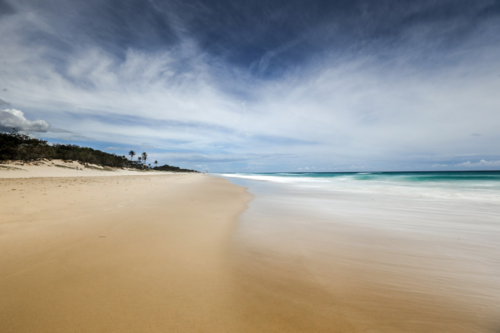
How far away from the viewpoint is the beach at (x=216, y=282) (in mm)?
1851

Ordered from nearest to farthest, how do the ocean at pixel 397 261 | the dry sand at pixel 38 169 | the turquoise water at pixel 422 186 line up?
the ocean at pixel 397 261 < the turquoise water at pixel 422 186 < the dry sand at pixel 38 169

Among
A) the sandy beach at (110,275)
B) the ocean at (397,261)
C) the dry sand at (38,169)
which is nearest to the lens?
the sandy beach at (110,275)

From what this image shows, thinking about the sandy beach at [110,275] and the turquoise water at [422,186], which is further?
the turquoise water at [422,186]

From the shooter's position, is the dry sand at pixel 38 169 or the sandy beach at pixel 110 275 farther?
the dry sand at pixel 38 169

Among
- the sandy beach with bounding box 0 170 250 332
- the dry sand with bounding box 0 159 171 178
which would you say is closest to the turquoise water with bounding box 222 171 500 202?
the sandy beach with bounding box 0 170 250 332

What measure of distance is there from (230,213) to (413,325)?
520cm

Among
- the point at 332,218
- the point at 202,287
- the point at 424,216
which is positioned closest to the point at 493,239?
the point at 424,216

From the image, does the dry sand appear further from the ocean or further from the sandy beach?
the ocean

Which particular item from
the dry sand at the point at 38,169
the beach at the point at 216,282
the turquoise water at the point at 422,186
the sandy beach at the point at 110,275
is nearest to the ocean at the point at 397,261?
the beach at the point at 216,282

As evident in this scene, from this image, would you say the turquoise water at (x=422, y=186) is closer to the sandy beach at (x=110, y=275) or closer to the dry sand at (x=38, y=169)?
the sandy beach at (x=110, y=275)

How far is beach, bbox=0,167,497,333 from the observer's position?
1.85 metres

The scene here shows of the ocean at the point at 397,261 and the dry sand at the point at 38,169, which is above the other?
the dry sand at the point at 38,169

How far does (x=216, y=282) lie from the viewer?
2510 millimetres

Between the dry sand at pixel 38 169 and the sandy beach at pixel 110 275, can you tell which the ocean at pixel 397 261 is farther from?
the dry sand at pixel 38 169
